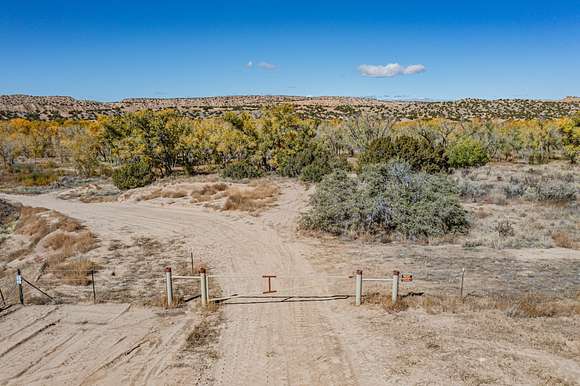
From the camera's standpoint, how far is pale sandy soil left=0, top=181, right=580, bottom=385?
8078mm

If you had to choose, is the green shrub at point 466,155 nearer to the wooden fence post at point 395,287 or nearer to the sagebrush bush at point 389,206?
the sagebrush bush at point 389,206

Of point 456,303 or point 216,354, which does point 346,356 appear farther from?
point 456,303

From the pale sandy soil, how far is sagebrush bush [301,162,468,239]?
2.61 m

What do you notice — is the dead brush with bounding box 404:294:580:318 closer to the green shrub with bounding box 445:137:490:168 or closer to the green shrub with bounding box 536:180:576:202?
the green shrub with bounding box 536:180:576:202

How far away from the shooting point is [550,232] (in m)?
18.1

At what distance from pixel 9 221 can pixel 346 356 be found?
28.2 m

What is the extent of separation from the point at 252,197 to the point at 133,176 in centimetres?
1529

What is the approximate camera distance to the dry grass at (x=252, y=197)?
1038 inches

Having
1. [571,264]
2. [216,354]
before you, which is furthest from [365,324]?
[571,264]

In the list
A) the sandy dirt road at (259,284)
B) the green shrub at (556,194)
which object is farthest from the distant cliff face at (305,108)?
the sandy dirt road at (259,284)

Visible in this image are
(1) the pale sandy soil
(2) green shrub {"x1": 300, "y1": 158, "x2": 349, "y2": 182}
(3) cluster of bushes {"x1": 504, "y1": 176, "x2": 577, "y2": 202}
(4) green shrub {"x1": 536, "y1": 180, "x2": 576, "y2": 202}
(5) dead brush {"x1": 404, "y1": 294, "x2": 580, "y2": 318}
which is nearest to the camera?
(1) the pale sandy soil

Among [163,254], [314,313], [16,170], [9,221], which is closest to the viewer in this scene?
[314,313]

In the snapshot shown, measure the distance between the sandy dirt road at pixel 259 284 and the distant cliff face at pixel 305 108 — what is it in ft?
249

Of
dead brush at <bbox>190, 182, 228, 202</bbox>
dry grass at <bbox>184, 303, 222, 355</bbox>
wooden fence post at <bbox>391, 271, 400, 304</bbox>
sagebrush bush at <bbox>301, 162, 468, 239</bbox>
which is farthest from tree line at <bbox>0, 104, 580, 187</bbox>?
dry grass at <bbox>184, 303, 222, 355</bbox>
